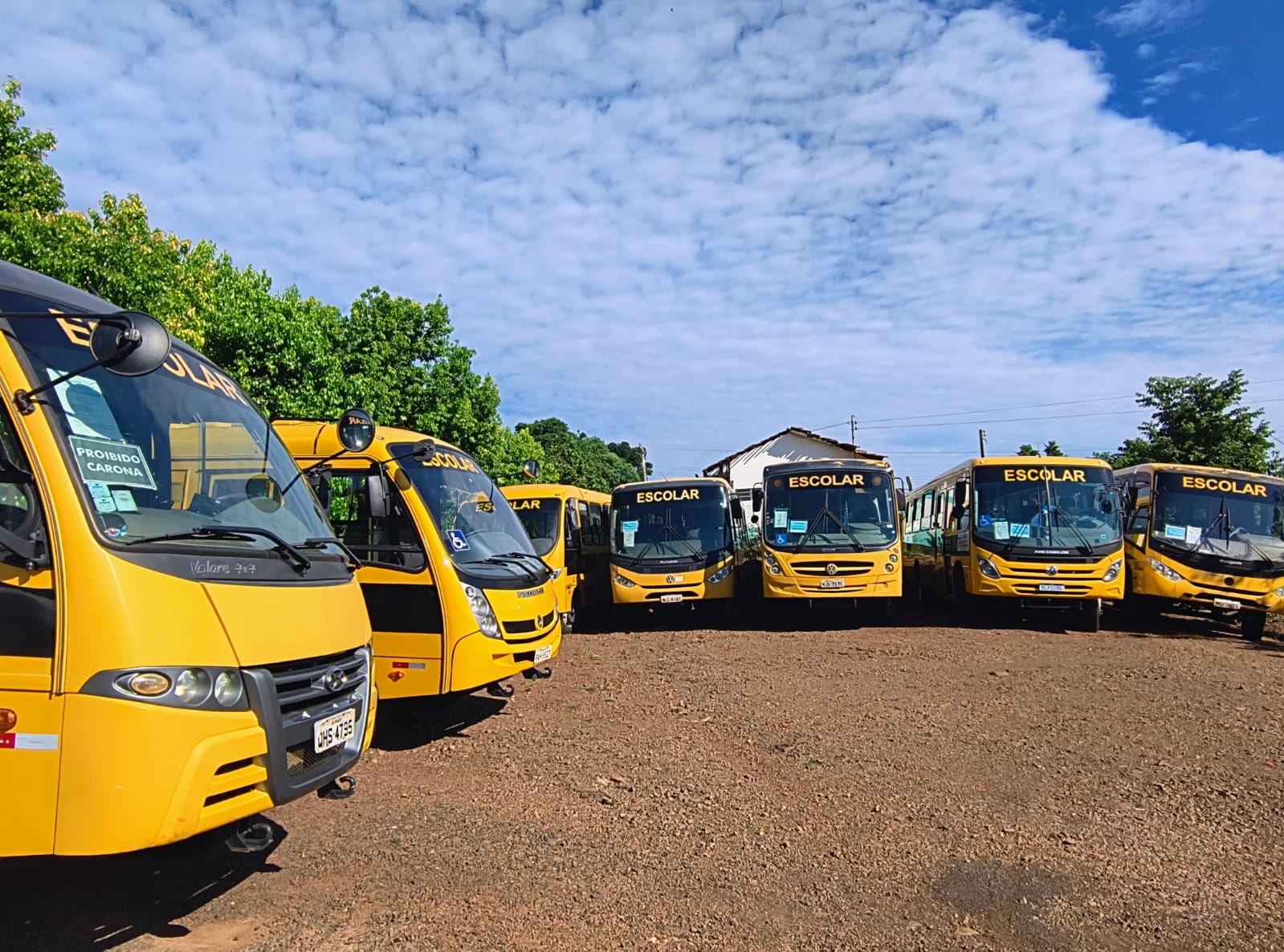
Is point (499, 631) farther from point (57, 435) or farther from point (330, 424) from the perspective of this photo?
point (57, 435)

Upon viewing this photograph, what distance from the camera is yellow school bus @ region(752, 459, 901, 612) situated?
41.9 feet

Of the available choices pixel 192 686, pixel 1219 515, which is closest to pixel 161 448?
pixel 192 686

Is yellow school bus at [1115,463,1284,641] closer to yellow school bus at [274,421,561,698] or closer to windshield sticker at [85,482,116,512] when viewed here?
yellow school bus at [274,421,561,698]

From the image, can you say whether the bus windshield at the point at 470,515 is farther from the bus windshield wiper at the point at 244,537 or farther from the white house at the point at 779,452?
the white house at the point at 779,452

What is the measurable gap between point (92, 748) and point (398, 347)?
15.6m

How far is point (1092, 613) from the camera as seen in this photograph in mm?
12766

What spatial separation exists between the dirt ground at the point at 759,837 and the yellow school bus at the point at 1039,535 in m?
3.68

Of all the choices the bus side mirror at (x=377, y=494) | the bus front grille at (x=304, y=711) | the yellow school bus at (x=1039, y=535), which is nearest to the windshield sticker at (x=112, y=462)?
the bus front grille at (x=304, y=711)

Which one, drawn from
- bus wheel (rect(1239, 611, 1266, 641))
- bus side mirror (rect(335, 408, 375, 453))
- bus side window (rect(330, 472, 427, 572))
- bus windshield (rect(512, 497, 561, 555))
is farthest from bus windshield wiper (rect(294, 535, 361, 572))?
bus wheel (rect(1239, 611, 1266, 641))

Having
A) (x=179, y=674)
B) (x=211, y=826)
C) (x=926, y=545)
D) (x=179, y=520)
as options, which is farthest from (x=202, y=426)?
(x=926, y=545)

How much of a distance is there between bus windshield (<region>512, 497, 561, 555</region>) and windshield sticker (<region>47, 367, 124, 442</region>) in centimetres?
1049

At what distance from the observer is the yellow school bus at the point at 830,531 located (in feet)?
41.9

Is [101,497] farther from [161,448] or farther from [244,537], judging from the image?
[244,537]

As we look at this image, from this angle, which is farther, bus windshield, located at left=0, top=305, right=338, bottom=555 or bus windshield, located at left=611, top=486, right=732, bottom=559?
bus windshield, located at left=611, top=486, right=732, bottom=559
